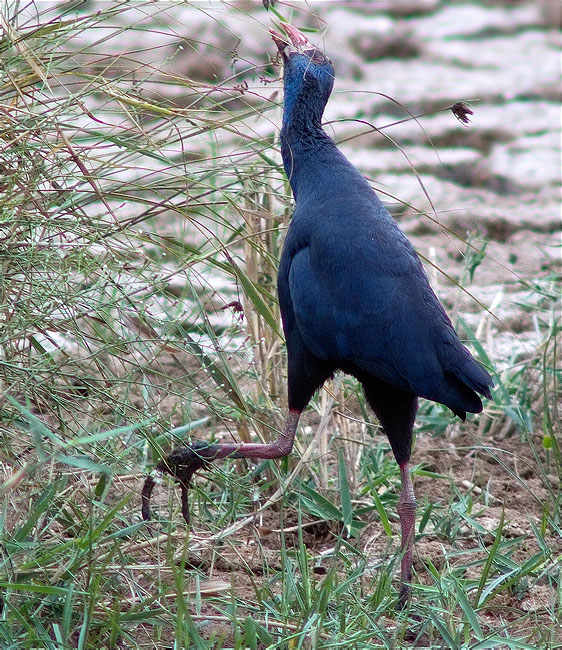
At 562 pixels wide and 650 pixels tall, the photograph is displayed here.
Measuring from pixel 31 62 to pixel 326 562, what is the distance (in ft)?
5.05

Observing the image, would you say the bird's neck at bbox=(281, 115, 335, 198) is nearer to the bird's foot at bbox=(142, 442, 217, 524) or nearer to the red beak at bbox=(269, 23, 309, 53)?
the red beak at bbox=(269, 23, 309, 53)

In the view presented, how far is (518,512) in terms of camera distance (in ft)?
11.4

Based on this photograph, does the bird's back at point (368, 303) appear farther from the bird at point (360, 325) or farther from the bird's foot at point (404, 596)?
the bird's foot at point (404, 596)

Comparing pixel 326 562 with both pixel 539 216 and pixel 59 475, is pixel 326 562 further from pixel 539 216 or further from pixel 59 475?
pixel 539 216

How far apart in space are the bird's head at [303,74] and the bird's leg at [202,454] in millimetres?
892

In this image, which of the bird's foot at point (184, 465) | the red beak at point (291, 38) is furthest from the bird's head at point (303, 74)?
the bird's foot at point (184, 465)

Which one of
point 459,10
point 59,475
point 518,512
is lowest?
point 459,10

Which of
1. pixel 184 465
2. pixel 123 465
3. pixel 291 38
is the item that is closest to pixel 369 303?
pixel 184 465

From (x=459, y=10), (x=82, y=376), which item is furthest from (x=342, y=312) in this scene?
(x=459, y=10)

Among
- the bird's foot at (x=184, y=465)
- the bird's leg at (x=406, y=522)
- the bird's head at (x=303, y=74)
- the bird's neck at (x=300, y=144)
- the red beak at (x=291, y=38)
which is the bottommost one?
the bird's leg at (x=406, y=522)

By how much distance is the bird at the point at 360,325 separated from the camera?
284 centimetres

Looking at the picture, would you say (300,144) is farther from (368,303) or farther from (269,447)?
(269,447)

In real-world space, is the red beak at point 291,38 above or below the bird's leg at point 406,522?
above

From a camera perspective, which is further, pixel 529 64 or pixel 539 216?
pixel 529 64
